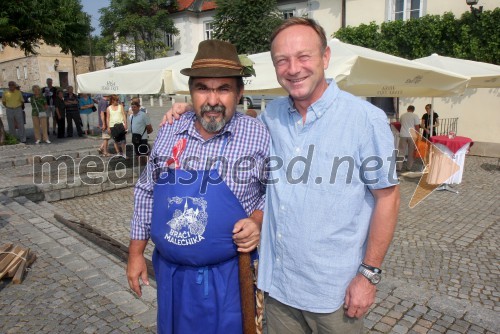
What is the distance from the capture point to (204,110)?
6.86 feet

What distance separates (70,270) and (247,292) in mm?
2996

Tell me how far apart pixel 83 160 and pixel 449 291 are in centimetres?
939

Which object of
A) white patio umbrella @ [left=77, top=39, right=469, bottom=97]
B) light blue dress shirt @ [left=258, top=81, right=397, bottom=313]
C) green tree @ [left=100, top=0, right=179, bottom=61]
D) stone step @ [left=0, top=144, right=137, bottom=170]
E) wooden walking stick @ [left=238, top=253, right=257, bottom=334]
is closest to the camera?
light blue dress shirt @ [left=258, top=81, right=397, bottom=313]

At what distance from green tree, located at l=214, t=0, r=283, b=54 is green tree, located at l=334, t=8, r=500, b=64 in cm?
905

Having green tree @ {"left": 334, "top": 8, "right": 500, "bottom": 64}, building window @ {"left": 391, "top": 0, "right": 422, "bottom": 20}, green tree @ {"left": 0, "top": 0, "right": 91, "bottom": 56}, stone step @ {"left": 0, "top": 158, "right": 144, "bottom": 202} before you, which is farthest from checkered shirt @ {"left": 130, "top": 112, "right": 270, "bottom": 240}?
building window @ {"left": 391, "top": 0, "right": 422, "bottom": 20}

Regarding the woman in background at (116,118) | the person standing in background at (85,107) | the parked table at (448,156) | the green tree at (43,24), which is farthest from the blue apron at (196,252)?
the person standing in background at (85,107)

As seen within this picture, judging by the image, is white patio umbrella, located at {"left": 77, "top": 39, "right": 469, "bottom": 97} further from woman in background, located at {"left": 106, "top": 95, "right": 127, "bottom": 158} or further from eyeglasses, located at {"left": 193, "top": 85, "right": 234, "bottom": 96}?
eyeglasses, located at {"left": 193, "top": 85, "right": 234, "bottom": 96}

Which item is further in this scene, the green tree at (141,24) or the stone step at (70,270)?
the green tree at (141,24)

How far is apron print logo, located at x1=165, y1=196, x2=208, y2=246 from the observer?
194 centimetres

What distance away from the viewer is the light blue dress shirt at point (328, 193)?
1.74 m

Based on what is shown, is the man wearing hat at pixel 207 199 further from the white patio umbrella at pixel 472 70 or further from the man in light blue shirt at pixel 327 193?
the white patio umbrella at pixel 472 70

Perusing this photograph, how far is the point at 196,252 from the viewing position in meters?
1.97

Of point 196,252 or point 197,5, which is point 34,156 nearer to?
point 196,252

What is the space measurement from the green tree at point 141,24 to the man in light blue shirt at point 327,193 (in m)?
34.8
